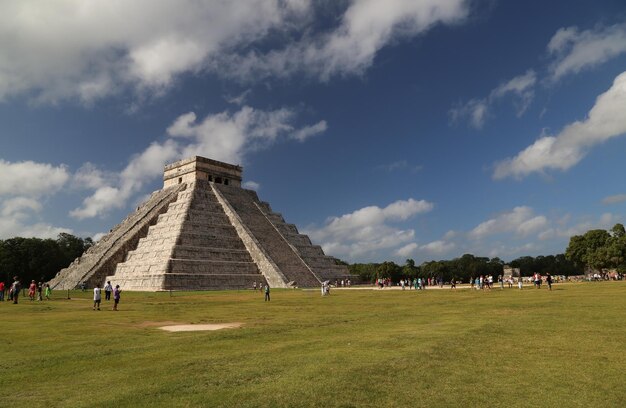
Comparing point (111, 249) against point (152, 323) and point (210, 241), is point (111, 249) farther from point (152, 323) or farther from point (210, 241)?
point (152, 323)

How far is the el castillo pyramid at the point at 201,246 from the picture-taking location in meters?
41.8

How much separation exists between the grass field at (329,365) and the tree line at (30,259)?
61.2 m

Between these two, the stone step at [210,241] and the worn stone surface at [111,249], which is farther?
the worn stone surface at [111,249]

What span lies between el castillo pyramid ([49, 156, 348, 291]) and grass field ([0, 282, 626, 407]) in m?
28.1

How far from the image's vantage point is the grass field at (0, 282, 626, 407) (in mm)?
6145

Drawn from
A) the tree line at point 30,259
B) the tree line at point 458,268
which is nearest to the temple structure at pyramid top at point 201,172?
the tree line at point 30,259

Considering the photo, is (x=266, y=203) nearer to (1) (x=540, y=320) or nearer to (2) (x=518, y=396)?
(1) (x=540, y=320)

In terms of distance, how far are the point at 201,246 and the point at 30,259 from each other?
37924mm

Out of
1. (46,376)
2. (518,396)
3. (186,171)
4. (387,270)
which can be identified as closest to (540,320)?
(518,396)

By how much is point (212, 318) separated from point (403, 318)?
689cm

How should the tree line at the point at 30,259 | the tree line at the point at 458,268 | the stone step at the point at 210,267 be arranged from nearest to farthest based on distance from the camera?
the stone step at the point at 210,267 → the tree line at the point at 30,259 → the tree line at the point at 458,268

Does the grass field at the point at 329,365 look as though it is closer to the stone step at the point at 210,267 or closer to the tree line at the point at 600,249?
the stone step at the point at 210,267

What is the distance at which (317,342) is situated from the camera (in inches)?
410

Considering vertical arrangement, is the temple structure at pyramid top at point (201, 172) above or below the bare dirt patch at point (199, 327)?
above
